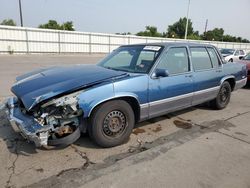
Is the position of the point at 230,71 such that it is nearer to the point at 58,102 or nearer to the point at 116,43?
the point at 58,102

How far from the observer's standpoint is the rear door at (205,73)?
4680 mm

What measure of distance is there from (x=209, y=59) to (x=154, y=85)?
212 cm

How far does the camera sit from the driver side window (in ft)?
13.2

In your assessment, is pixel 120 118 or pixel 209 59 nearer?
pixel 120 118

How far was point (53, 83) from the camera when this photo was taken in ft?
10.7

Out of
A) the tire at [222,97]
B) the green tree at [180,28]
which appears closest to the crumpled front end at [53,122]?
the tire at [222,97]

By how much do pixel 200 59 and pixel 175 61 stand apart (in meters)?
0.94

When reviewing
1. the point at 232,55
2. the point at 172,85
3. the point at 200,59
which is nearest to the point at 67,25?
the point at 232,55

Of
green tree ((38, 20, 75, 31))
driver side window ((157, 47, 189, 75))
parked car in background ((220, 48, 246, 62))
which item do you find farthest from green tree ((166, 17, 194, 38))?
driver side window ((157, 47, 189, 75))

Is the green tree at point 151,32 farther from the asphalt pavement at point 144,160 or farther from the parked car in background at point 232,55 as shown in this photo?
the asphalt pavement at point 144,160

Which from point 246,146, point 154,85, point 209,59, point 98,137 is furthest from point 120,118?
point 209,59

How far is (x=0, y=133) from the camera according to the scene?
3848mm

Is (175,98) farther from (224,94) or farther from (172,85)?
(224,94)

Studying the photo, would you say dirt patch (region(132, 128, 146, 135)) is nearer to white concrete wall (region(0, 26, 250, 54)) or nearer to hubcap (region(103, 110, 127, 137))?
hubcap (region(103, 110, 127, 137))
